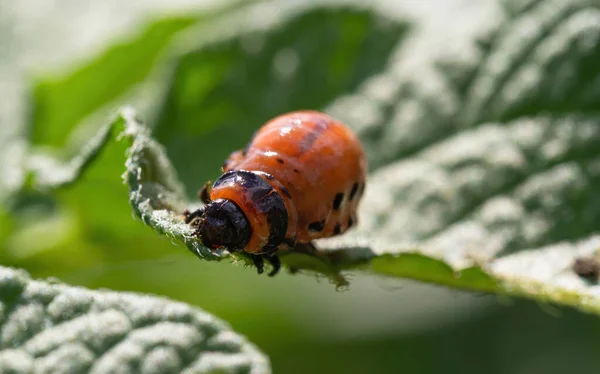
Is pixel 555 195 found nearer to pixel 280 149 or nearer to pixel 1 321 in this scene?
pixel 280 149

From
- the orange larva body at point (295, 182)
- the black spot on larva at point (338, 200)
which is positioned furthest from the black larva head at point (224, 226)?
the black spot on larva at point (338, 200)

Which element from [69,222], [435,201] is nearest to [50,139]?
[69,222]

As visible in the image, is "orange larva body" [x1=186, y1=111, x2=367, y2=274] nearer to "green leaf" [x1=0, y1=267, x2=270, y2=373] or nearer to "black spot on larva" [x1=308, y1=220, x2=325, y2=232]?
"black spot on larva" [x1=308, y1=220, x2=325, y2=232]

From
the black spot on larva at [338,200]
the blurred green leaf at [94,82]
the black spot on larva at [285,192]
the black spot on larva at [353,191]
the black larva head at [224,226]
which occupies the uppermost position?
the blurred green leaf at [94,82]

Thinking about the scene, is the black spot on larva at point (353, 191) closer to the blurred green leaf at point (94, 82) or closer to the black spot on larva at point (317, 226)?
the black spot on larva at point (317, 226)

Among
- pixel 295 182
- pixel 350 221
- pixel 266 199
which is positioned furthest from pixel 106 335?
pixel 350 221

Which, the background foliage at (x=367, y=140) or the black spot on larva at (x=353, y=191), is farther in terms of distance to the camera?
the background foliage at (x=367, y=140)

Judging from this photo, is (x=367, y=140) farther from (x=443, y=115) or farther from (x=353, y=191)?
(x=353, y=191)

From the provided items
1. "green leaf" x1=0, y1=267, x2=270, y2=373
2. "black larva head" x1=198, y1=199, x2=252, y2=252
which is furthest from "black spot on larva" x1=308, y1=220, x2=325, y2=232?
"green leaf" x1=0, y1=267, x2=270, y2=373
